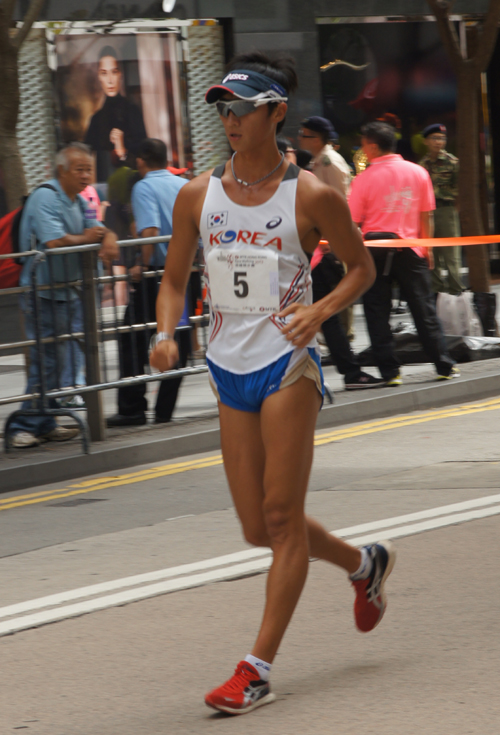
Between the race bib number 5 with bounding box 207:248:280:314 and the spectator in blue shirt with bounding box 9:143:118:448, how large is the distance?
433cm

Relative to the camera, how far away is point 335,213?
3.98 m

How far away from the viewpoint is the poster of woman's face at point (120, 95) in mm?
14805

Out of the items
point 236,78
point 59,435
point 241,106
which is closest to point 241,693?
point 241,106

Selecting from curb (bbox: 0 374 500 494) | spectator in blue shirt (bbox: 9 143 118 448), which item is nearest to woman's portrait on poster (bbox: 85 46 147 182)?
spectator in blue shirt (bbox: 9 143 118 448)

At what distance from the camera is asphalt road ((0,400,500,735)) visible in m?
3.83

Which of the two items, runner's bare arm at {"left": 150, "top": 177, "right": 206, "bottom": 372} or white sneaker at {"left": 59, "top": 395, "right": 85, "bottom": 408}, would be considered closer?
runner's bare arm at {"left": 150, "top": 177, "right": 206, "bottom": 372}

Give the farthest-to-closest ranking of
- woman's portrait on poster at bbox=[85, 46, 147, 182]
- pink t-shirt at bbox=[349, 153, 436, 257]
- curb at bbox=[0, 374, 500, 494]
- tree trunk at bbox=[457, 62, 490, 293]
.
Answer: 1. woman's portrait on poster at bbox=[85, 46, 147, 182]
2. tree trunk at bbox=[457, 62, 490, 293]
3. pink t-shirt at bbox=[349, 153, 436, 257]
4. curb at bbox=[0, 374, 500, 494]

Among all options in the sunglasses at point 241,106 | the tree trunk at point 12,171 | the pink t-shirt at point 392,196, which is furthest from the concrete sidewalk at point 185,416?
the sunglasses at point 241,106

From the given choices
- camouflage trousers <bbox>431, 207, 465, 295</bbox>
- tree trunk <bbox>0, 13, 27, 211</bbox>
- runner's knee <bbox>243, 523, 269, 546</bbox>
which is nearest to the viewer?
runner's knee <bbox>243, 523, 269, 546</bbox>

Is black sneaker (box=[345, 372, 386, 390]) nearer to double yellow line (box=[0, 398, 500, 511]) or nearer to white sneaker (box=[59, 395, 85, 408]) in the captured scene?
double yellow line (box=[0, 398, 500, 511])

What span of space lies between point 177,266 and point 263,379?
1.72 feet

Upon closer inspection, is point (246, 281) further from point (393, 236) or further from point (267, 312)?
point (393, 236)

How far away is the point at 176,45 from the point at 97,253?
7810mm

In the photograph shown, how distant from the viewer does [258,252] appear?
12.9 feet
